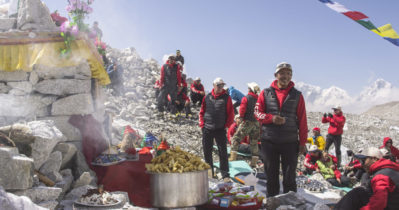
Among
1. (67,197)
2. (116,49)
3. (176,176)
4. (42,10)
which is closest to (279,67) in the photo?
(176,176)

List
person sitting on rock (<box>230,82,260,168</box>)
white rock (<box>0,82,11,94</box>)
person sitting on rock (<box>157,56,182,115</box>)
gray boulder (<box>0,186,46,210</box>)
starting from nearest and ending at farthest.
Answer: gray boulder (<box>0,186,46,210</box>) < white rock (<box>0,82,11,94</box>) < person sitting on rock (<box>230,82,260,168</box>) < person sitting on rock (<box>157,56,182,115</box>)

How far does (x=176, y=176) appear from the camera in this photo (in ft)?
16.5

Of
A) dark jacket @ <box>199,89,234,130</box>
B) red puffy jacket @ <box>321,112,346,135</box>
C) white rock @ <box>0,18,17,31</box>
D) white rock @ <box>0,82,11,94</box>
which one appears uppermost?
white rock @ <box>0,18,17,31</box>

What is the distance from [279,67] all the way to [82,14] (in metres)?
4.15

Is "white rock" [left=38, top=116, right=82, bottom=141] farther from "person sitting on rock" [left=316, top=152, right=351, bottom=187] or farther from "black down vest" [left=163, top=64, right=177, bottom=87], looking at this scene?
"black down vest" [left=163, top=64, right=177, bottom=87]

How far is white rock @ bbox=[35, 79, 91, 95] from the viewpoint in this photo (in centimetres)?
632

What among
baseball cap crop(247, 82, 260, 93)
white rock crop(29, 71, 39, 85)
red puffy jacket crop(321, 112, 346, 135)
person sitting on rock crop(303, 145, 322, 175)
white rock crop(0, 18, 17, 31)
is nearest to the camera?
white rock crop(29, 71, 39, 85)

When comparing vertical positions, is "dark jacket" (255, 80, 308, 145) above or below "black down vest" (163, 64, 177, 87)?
below

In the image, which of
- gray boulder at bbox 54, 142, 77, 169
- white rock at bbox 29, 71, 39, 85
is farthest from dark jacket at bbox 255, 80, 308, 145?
white rock at bbox 29, 71, 39, 85

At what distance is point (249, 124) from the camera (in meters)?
9.51

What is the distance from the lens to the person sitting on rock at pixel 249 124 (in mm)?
9203

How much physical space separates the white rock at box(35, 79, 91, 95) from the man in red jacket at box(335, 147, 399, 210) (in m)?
4.81

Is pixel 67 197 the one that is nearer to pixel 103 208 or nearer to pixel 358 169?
pixel 103 208

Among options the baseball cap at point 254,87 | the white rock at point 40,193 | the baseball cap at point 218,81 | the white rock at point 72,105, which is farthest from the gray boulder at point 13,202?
the baseball cap at point 254,87
